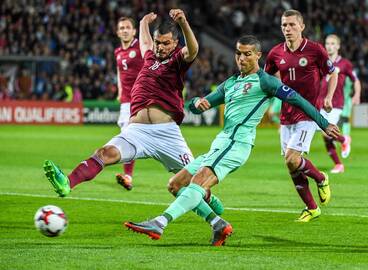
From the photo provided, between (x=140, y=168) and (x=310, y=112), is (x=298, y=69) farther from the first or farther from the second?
(x=140, y=168)

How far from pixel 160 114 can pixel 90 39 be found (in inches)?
1145

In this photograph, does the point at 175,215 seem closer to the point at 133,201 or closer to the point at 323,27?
the point at 133,201

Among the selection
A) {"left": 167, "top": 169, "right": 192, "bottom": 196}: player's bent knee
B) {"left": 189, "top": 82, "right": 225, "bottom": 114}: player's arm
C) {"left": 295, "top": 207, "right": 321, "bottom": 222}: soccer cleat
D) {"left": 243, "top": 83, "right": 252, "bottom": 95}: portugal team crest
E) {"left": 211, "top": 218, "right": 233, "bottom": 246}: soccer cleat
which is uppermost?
{"left": 243, "top": 83, "right": 252, "bottom": 95}: portugal team crest

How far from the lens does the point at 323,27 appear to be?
4259 centimetres

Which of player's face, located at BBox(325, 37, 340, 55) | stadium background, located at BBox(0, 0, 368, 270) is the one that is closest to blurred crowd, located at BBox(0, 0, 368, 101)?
stadium background, located at BBox(0, 0, 368, 270)

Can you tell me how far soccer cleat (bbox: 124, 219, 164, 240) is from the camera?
8.40m

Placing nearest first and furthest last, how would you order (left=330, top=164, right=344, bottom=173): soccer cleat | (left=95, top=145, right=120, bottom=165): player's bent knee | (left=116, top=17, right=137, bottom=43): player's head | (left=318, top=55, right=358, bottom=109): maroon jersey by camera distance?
1. (left=95, top=145, right=120, bottom=165): player's bent knee
2. (left=116, top=17, right=137, bottom=43): player's head
3. (left=330, top=164, right=344, bottom=173): soccer cleat
4. (left=318, top=55, right=358, bottom=109): maroon jersey

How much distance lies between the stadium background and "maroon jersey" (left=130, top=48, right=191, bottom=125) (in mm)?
1348

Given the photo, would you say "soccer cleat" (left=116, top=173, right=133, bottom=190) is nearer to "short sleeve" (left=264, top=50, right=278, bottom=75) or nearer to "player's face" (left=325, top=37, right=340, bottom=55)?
"short sleeve" (left=264, top=50, right=278, bottom=75)

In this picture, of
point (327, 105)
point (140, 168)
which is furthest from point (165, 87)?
point (140, 168)

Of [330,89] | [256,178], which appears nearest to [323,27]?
[256,178]

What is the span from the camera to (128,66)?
15.6 metres

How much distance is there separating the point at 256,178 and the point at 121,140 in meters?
7.26

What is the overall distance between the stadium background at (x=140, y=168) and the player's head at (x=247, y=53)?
68.9 inches
